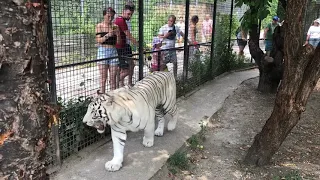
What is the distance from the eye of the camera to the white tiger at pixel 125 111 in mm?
3232

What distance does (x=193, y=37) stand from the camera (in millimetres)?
7121

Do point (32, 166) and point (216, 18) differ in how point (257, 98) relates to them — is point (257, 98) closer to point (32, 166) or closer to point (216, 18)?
point (216, 18)

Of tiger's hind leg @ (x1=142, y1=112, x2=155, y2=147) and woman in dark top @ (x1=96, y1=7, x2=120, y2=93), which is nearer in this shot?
tiger's hind leg @ (x1=142, y1=112, x2=155, y2=147)

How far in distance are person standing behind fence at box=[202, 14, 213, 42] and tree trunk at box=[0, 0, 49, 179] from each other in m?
6.65

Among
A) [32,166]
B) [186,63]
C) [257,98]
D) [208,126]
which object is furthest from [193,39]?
[32,166]

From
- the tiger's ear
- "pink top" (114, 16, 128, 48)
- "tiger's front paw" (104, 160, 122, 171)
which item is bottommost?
"tiger's front paw" (104, 160, 122, 171)

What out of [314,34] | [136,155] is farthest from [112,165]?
[314,34]

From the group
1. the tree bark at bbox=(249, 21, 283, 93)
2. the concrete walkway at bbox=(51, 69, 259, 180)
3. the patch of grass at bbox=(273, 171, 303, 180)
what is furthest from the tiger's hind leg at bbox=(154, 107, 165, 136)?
the tree bark at bbox=(249, 21, 283, 93)

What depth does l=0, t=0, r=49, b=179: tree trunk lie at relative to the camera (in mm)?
1019

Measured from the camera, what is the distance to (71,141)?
12.2ft

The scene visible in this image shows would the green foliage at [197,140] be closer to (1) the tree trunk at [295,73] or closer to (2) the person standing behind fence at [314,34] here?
(1) the tree trunk at [295,73]

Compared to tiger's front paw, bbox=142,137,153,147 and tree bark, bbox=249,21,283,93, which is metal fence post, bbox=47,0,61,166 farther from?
tree bark, bbox=249,21,283,93

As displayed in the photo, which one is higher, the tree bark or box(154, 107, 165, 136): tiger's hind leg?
the tree bark

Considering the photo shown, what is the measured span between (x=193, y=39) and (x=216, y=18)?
120 cm
